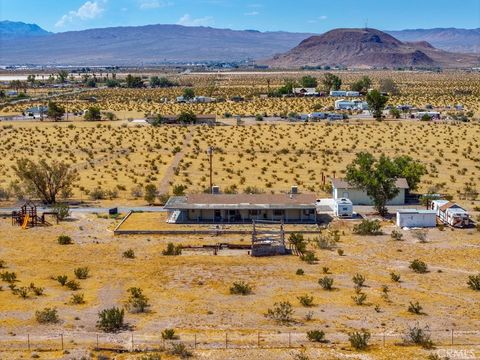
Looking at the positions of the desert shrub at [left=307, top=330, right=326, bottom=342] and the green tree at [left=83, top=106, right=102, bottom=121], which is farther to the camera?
the green tree at [left=83, top=106, right=102, bottom=121]

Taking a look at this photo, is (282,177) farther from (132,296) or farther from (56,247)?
(132,296)

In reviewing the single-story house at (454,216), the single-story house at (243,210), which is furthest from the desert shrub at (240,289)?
the single-story house at (454,216)

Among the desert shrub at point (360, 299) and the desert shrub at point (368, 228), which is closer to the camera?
the desert shrub at point (360, 299)

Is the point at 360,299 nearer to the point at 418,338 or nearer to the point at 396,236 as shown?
the point at 418,338

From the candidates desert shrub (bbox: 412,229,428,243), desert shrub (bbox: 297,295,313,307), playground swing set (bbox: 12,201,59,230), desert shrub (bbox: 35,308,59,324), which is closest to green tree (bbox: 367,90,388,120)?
desert shrub (bbox: 412,229,428,243)

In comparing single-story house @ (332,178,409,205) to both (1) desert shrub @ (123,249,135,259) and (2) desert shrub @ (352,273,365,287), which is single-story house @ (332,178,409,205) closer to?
(2) desert shrub @ (352,273,365,287)

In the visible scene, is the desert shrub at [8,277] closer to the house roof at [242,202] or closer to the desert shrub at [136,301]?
the desert shrub at [136,301]

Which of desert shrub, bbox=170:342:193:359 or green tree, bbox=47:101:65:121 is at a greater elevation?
green tree, bbox=47:101:65:121
